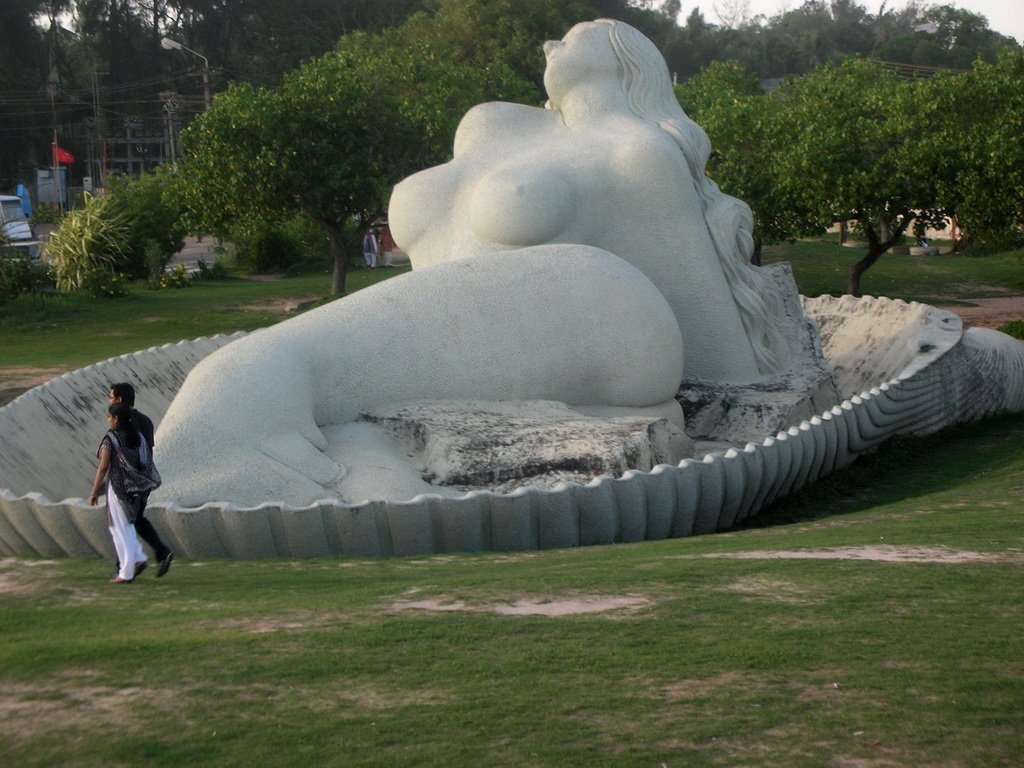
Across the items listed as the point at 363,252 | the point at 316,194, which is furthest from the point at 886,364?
the point at 363,252

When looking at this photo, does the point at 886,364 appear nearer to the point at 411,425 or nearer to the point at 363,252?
the point at 411,425

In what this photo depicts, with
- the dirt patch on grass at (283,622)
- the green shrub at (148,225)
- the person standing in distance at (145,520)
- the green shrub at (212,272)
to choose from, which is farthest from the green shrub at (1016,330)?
the green shrub at (212,272)

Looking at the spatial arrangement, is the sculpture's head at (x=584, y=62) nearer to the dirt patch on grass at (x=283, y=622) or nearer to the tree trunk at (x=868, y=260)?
the dirt patch on grass at (x=283, y=622)

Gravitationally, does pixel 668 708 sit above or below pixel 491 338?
below

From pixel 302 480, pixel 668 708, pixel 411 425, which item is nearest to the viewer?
pixel 668 708

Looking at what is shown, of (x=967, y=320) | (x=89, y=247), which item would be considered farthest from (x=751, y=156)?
(x=89, y=247)

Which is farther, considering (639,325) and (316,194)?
(316,194)

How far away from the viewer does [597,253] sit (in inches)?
337

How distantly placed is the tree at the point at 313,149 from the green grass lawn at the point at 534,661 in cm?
1397

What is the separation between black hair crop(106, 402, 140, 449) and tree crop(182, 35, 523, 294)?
13821 mm

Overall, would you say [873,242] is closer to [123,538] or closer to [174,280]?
[174,280]

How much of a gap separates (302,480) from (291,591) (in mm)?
1882

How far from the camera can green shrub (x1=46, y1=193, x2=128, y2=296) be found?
2258 cm

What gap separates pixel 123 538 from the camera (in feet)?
18.2
